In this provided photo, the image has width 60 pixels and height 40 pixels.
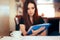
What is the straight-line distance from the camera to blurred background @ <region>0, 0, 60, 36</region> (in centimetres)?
153

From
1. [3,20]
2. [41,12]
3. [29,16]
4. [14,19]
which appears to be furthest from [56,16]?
[3,20]

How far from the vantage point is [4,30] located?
1551mm

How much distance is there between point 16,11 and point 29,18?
0.64ft

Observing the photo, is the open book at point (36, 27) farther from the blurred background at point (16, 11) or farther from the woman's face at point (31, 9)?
the woman's face at point (31, 9)

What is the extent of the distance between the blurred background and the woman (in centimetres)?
5

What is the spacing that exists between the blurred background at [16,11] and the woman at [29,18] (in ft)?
0.18

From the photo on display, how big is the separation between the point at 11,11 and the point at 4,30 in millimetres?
263

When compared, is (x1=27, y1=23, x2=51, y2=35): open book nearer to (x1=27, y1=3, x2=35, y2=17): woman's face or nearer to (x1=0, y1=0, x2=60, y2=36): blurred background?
(x1=0, y1=0, x2=60, y2=36): blurred background

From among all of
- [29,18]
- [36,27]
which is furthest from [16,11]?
[36,27]

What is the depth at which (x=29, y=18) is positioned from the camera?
1.61m

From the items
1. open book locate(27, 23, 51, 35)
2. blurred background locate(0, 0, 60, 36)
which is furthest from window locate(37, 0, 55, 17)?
open book locate(27, 23, 51, 35)

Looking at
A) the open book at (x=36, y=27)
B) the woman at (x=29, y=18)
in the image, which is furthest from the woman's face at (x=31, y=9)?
the open book at (x=36, y=27)

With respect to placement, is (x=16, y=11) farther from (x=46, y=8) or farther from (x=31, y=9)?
(x=46, y=8)

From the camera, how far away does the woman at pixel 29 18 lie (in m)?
1.59
